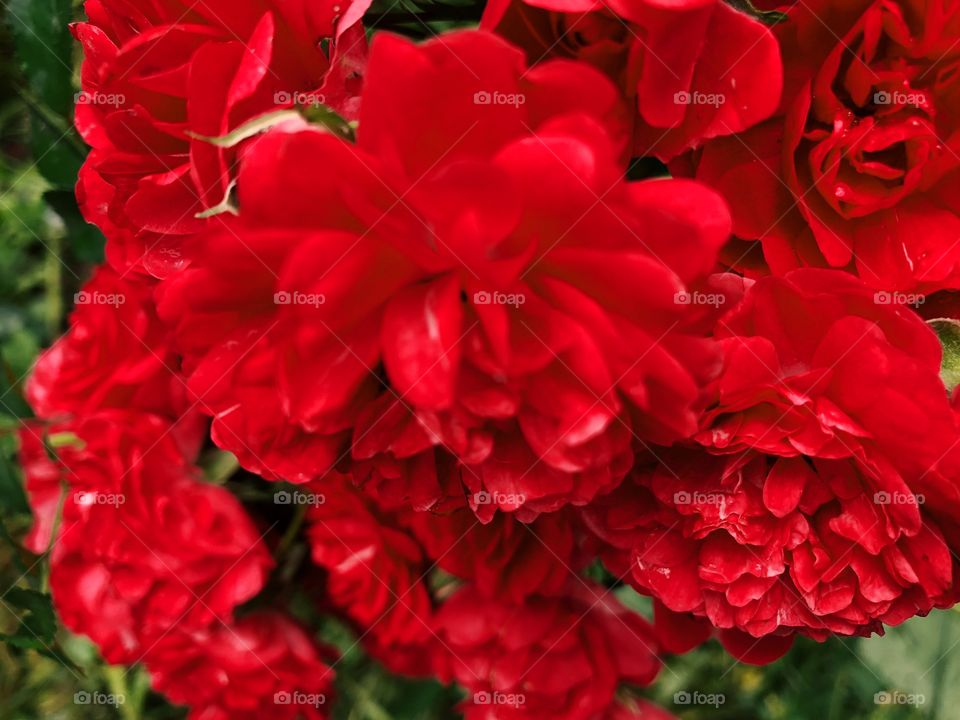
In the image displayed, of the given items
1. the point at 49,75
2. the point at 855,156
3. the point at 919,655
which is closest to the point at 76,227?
the point at 49,75

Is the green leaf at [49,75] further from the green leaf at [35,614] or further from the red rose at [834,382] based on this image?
the red rose at [834,382]

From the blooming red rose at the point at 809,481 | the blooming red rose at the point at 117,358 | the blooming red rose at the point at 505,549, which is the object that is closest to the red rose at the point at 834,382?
the blooming red rose at the point at 809,481

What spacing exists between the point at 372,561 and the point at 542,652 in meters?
0.10

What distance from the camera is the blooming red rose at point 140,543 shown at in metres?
0.43

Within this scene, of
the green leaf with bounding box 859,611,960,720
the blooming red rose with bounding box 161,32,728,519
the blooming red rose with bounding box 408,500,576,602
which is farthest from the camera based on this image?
the green leaf with bounding box 859,611,960,720

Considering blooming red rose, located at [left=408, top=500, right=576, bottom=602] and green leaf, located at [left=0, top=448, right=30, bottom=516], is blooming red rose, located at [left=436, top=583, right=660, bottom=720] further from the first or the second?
green leaf, located at [left=0, top=448, right=30, bottom=516]

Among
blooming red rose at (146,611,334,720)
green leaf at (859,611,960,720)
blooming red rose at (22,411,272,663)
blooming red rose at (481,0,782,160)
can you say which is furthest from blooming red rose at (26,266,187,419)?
green leaf at (859,611,960,720)

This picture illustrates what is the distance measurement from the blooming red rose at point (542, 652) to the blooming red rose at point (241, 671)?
0.10m

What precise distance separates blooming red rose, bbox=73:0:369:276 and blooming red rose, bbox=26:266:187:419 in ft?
0.35

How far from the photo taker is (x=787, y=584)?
0.32m

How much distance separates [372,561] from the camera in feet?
1.45

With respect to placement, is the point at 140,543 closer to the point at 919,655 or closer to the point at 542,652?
the point at 542,652

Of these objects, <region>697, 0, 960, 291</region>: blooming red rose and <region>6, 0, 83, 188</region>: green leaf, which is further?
<region>6, 0, 83, 188</region>: green leaf

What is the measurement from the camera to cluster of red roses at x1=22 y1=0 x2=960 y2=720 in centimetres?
24
